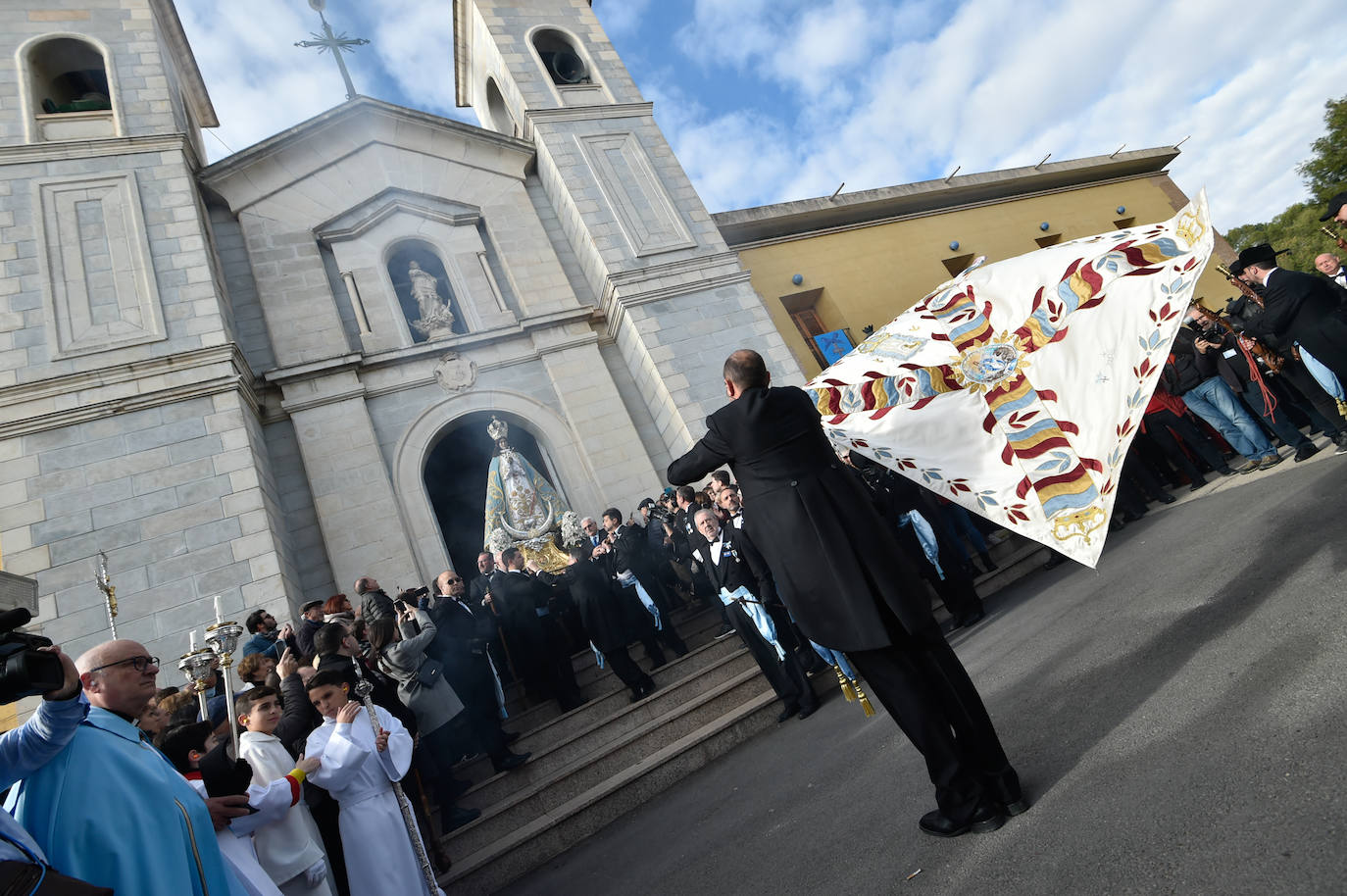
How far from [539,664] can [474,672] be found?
941mm

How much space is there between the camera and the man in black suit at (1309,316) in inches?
193

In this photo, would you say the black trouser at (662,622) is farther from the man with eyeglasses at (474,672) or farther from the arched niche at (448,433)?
the arched niche at (448,433)

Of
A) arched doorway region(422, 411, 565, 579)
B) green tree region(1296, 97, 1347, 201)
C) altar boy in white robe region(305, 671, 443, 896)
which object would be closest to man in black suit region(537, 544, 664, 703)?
altar boy in white robe region(305, 671, 443, 896)

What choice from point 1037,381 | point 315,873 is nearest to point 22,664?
point 315,873

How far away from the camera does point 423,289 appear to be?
1262 cm

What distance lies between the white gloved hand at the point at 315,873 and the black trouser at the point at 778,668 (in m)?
3.55

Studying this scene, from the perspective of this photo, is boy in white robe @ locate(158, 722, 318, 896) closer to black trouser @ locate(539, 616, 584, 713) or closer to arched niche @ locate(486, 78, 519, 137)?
black trouser @ locate(539, 616, 584, 713)

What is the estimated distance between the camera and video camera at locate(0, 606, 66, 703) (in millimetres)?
1823

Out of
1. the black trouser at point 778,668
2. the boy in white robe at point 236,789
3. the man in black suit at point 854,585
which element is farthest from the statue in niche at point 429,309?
the man in black suit at point 854,585

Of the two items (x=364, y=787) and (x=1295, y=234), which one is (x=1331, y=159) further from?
(x=364, y=787)

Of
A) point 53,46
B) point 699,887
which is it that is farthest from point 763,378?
point 53,46

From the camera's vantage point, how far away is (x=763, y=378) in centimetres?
328

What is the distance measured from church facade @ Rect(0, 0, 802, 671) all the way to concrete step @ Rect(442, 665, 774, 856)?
5.15 metres

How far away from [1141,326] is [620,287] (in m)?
9.37
